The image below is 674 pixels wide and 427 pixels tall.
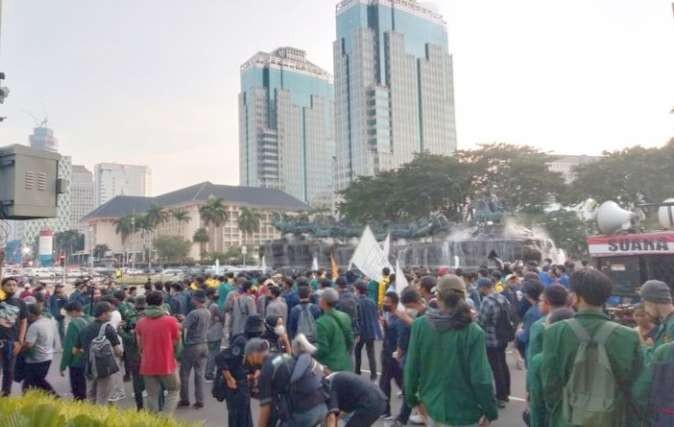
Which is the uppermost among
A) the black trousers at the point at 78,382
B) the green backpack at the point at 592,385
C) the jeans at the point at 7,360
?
the green backpack at the point at 592,385

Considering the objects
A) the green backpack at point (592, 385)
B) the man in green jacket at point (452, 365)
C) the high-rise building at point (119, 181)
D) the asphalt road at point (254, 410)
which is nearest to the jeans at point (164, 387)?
the asphalt road at point (254, 410)

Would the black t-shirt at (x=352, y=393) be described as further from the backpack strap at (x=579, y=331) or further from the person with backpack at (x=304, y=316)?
the person with backpack at (x=304, y=316)

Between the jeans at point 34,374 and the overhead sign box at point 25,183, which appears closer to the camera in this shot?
the overhead sign box at point 25,183

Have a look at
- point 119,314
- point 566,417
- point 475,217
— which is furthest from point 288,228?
point 566,417

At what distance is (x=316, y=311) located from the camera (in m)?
8.05

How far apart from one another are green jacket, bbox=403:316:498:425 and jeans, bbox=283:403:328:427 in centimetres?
77

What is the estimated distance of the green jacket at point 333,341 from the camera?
6.06m

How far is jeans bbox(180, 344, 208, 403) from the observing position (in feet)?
25.6

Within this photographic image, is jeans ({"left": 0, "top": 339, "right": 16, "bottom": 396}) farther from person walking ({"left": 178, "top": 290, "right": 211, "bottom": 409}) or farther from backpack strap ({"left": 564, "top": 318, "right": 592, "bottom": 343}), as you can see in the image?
backpack strap ({"left": 564, "top": 318, "right": 592, "bottom": 343})

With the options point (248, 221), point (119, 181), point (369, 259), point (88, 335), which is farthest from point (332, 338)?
point (119, 181)

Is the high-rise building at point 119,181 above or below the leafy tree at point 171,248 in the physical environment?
above

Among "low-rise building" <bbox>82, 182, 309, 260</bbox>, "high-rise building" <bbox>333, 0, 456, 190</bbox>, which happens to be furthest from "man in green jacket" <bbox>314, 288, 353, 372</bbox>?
"high-rise building" <bbox>333, 0, 456, 190</bbox>

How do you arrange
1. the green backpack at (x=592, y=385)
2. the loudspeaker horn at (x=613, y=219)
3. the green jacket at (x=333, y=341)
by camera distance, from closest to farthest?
the green backpack at (x=592, y=385)
the green jacket at (x=333, y=341)
the loudspeaker horn at (x=613, y=219)

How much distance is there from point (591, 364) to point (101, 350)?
223 inches
